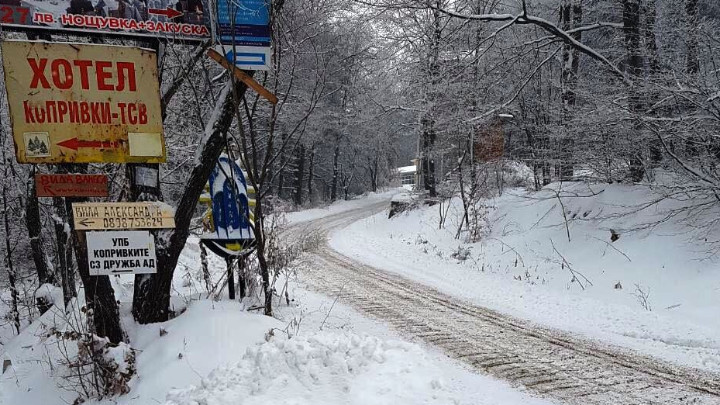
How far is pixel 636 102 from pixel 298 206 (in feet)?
93.5

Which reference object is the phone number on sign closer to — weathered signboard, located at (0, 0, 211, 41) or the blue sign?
the blue sign

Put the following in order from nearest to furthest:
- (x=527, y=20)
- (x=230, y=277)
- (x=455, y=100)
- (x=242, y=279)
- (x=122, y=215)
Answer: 1. (x=122, y=215)
2. (x=230, y=277)
3. (x=242, y=279)
4. (x=527, y=20)
5. (x=455, y=100)

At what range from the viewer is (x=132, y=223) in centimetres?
530

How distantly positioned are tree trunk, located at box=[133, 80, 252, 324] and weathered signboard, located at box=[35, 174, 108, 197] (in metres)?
0.90

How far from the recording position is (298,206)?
36.0 m

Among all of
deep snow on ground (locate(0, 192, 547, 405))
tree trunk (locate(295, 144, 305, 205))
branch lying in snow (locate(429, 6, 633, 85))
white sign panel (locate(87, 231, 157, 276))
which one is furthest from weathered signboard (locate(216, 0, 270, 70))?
tree trunk (locate(295, 144, 305, 205))

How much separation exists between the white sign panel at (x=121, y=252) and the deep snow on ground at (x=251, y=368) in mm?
828

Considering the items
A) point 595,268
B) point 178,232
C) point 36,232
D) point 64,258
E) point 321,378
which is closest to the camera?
point 321,378

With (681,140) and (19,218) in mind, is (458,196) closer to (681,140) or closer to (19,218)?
(681,140)

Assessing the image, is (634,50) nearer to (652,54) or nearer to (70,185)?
(652,54)

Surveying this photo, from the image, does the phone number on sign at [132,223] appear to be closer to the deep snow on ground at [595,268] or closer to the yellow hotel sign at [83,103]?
the yellow hotel sign at [83,103]

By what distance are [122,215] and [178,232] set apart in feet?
2.48

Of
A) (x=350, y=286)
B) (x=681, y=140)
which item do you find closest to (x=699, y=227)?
(x=681, y=140)

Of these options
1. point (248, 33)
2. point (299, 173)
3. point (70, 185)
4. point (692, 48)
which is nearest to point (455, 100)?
point (692, 48)
